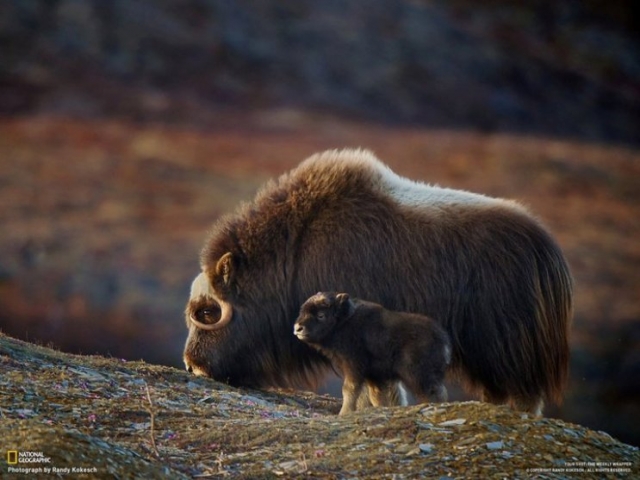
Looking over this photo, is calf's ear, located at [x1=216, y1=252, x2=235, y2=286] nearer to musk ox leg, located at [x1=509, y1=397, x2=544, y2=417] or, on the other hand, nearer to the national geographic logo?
musk ox leg, located at [x1=509, y1=397, x2=544, y2=417]

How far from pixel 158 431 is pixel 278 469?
0.72 metres

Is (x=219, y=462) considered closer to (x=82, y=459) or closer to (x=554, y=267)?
(x=82, y=459)

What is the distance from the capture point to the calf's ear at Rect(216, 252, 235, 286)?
6.47m

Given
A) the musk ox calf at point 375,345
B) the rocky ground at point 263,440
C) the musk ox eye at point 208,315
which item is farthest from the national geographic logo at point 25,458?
the musk ox eye at point 208,315

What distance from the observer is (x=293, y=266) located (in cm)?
640

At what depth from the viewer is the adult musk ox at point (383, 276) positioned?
20.3 ft

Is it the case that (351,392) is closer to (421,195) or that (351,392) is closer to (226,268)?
(226,268)

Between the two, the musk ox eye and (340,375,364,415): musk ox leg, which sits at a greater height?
the musk ox eye

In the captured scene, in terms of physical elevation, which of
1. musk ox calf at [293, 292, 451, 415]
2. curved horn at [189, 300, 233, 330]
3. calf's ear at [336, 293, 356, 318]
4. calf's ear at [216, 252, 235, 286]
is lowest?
musk ox calf at [293, 292, 451, 415]

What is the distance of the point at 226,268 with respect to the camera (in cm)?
648

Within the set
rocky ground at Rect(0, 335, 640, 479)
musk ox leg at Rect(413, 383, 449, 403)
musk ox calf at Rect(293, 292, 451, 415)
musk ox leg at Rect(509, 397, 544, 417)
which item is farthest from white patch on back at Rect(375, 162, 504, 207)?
rocky ground at Rect(0, 335, 640, 479)

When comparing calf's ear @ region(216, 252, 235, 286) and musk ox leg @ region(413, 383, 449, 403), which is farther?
calf's ear @ region(216, 252, 235, 286)

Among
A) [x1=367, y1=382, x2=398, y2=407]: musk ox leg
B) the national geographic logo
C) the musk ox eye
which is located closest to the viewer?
the national geographic logo

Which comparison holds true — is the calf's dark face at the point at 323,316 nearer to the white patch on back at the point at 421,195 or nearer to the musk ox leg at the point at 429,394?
the musk ox leg at the point at 429,394
